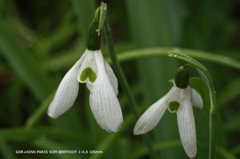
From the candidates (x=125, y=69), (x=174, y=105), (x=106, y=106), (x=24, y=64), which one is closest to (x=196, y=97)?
(x=174, y=105)

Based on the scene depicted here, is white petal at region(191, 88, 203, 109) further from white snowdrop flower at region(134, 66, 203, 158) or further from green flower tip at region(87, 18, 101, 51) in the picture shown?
green flower tip at region(87, 18, 101, 51)

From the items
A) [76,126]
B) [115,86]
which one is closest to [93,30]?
[115,86]

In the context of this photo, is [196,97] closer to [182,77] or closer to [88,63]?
[182,77]

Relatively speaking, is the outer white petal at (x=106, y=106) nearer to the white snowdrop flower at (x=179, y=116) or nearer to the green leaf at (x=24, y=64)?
the white snowdrop flower at (x=179, y=116)

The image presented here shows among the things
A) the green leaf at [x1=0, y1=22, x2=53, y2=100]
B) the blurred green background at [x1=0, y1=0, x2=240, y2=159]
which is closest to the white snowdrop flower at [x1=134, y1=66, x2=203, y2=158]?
the blurred green background at [x1=0, y1=0, x2=240, y2=159]

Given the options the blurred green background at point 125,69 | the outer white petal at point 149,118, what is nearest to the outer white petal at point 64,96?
the outer white petal at point 149,118

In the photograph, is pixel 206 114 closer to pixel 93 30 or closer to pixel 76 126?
pixel 93 30
